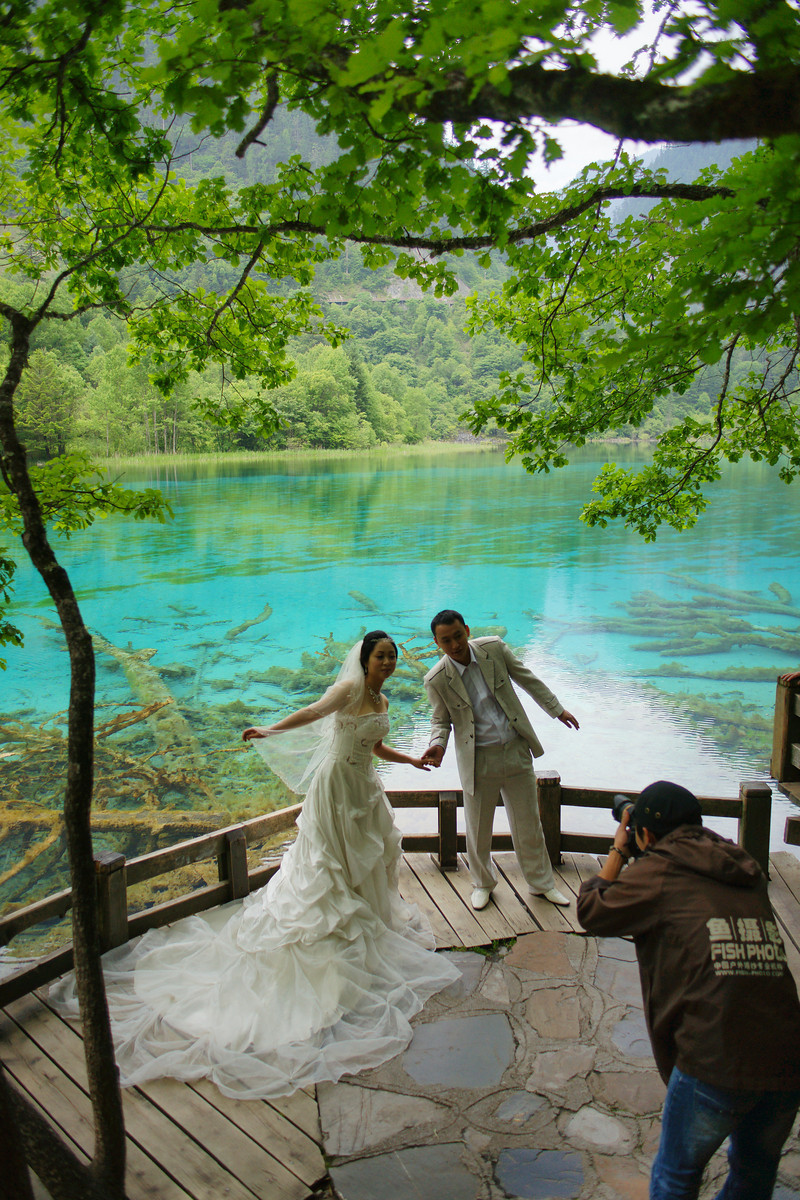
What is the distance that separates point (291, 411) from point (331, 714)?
38765 millimetres

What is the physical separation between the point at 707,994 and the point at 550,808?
2.93m

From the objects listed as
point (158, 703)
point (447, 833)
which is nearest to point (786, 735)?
point (447, 833)

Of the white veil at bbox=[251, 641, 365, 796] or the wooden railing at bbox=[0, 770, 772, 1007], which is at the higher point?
the white veil at bbox=[251, 641, 365, 796]

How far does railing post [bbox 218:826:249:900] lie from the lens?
429 centimetres

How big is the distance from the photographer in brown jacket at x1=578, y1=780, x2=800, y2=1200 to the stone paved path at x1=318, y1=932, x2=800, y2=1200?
30.3 inches

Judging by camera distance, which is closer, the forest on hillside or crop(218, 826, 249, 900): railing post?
crop(218, 826, 249, 900): railing post

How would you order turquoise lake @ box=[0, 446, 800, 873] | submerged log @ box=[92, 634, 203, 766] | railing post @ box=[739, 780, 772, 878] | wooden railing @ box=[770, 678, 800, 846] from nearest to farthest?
1. wooden railing @ box=[770, 678, 800, 846]
2. railing post @ box=[739, 780, 772, 878]
3. submerged log @ box=[92, 634, 203, 766]
4. turquoise lake @ box=[0, 446, 800, 873]

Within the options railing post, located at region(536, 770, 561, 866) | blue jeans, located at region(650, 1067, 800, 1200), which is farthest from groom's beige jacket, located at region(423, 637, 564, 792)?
blue jeans, located at region(650, 1067, 800, 1200)

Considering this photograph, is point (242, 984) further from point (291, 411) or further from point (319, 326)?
point (291, 411)

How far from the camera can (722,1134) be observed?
1.96m

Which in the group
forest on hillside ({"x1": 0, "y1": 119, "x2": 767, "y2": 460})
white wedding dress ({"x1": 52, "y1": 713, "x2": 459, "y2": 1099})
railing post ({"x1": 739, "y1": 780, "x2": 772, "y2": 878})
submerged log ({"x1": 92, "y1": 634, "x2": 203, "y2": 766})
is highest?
forest on hillside ({"x1": 0, "y1": 119, "x2": 767, "y2": 460})

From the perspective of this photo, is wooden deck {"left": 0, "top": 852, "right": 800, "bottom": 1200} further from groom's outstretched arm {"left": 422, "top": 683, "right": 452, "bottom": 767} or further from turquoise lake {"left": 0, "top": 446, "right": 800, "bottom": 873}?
turquoise lake {"left": 0, "top": 446, "right": 800, "bottom": 873}

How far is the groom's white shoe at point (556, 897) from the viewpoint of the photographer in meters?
4.51

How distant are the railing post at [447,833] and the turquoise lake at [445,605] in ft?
27.5
